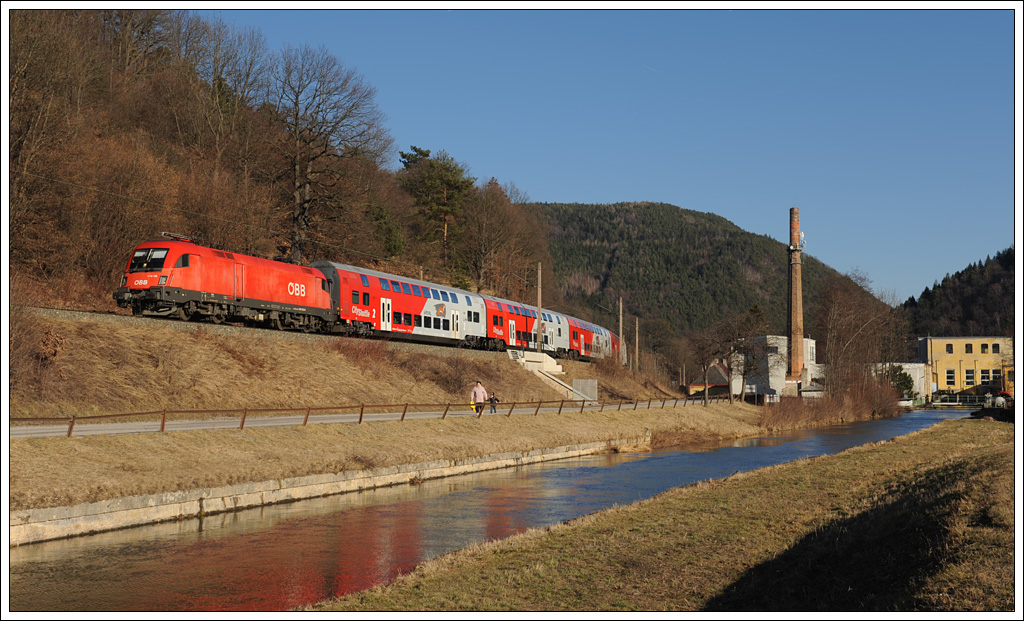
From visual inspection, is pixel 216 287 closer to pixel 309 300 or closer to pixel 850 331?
pixel 309 300

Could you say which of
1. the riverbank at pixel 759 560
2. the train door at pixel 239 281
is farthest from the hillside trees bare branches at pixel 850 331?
the riverbank at pixel 759 560

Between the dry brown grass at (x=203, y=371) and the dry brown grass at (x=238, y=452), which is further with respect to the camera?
the dry brown grass at (x=203, y=371)

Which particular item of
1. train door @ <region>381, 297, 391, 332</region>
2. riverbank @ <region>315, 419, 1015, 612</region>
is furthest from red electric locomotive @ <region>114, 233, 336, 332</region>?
riverbank @ <region>315, 419, 1015, 612</region>

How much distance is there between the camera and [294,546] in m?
16.0

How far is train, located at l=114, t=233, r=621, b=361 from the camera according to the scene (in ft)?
115

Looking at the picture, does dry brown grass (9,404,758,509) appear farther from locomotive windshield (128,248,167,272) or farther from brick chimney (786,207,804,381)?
brick chimney (786,207,804,381)

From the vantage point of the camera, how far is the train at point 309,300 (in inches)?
1379

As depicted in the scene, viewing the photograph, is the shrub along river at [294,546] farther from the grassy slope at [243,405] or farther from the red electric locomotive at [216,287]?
the red electric locomotive at [216,287]

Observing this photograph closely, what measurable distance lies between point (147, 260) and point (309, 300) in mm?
8968

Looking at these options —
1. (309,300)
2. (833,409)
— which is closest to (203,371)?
(309,300)

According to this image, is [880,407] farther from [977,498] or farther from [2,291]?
[2,291]

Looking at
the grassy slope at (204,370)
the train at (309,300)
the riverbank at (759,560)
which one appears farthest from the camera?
the train at (309,300)

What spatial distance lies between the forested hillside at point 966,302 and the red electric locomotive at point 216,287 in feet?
446

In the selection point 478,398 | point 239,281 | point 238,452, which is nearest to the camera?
point 238,452
